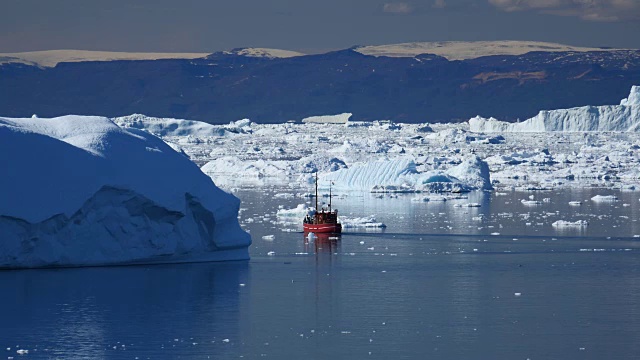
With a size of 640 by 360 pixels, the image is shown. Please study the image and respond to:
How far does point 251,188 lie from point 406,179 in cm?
435

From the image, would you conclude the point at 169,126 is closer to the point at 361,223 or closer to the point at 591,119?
the point at 591,119

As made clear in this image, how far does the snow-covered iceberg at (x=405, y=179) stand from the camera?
108ft

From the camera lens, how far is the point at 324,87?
128875mm

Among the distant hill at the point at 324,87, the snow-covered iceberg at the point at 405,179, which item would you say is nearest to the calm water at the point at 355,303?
the snow-covered iceberg at the point at 405,179

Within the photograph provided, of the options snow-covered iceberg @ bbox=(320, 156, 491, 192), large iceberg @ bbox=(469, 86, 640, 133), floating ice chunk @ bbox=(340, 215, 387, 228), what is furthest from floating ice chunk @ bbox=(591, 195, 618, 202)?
large iceberg @ bbox=(469, 86, 640, 133)

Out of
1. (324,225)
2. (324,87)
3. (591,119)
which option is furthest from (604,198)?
(324,87)

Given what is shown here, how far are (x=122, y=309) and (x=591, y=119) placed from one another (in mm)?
51665

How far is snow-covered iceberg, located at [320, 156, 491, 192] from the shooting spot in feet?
108

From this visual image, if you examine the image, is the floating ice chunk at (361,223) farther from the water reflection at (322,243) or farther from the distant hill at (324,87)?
the distant hill at (324,87)

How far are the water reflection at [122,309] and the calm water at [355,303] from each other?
2cm

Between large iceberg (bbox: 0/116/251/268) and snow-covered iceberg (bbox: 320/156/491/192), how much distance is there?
670 inches

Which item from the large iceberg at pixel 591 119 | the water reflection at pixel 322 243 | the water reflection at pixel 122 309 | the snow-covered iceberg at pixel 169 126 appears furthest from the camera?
the large iceberg at pixel 591 119

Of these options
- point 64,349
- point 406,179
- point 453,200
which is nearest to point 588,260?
point 64,349

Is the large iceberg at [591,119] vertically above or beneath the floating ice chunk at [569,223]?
above
